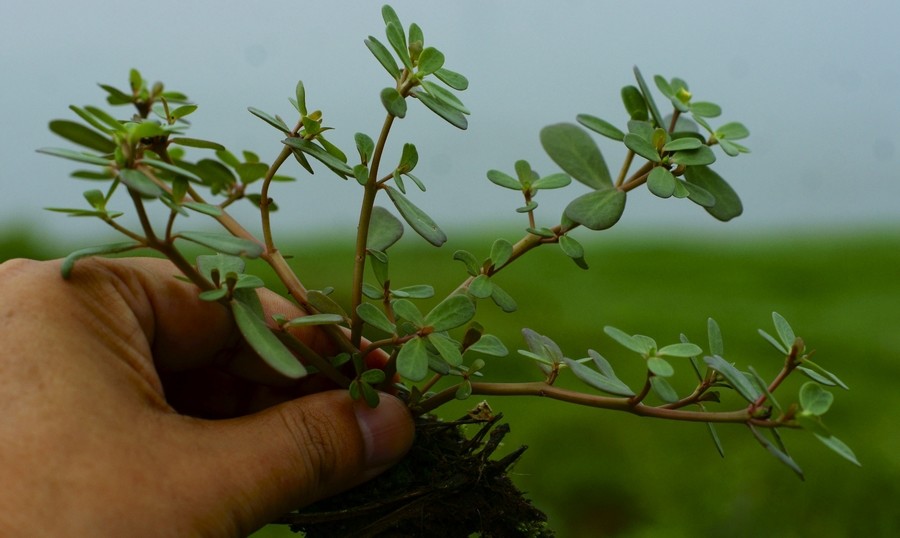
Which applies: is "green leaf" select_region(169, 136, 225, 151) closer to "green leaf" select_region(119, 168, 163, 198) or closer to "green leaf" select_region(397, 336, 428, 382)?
"green leaf" select_region(119, 168, 163, 198)

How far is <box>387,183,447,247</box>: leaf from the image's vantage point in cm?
94

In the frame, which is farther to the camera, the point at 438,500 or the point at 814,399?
the point at 438,500

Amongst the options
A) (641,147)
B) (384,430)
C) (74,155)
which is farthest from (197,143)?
(641,147)

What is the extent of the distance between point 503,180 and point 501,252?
96 millimetres

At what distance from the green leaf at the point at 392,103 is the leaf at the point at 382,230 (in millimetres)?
229

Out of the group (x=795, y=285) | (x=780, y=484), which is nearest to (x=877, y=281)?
(x=795, y=285)

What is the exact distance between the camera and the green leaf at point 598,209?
94cm

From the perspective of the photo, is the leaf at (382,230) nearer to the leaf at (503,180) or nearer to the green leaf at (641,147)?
the leaf at (503,180)

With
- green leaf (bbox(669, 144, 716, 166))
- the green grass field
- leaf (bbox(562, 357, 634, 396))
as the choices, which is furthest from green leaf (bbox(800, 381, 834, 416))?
the green grass field

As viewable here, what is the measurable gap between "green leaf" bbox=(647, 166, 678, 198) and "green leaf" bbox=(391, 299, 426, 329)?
0.31 m

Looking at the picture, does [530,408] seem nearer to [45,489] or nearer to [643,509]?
[643,509]

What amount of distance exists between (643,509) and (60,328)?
161 centimetres

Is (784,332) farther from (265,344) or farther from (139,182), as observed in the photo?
(139,182)

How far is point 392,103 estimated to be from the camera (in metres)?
0.87
